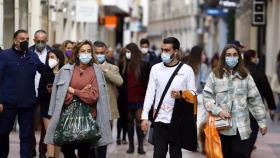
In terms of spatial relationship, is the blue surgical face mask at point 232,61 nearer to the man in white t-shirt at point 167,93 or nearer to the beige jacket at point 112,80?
the man in white t-shirt at point 167,93

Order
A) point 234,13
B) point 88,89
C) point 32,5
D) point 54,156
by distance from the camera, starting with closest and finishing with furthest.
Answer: point 88,89 → point 54,156 → point 32,5 → point 234,13

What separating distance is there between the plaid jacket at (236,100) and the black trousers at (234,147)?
0.07 meters

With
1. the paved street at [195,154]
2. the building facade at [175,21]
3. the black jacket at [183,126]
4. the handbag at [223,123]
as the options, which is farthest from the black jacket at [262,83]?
the building facade at [175,21]

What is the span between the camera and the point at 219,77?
10.6 meters

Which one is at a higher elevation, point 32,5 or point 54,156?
point 32,5

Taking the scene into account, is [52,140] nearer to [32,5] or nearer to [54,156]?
→ [54,156]

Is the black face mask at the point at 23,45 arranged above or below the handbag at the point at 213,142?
above

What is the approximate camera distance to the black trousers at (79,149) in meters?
10.4

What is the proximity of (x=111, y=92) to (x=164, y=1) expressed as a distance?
77665 mm

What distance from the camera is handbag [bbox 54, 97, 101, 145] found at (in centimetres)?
1010

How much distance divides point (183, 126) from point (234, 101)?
69 centimetres

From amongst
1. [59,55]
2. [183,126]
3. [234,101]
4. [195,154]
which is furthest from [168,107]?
[195,154]

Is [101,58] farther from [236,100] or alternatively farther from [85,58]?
[236,100]

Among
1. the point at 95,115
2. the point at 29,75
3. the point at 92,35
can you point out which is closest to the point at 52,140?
the point at 95,115
